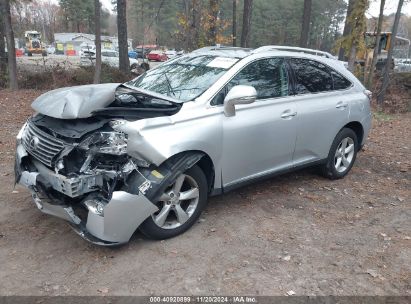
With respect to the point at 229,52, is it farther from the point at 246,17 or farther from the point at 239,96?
the point at 246,17

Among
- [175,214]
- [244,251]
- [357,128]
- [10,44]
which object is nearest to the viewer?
[244,251]

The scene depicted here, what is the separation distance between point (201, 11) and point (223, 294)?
1068 centimetres

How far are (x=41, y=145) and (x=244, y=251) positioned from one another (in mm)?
2111

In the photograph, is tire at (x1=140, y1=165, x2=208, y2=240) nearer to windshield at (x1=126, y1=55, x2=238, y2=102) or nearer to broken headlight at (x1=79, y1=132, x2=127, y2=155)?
broken headlight at (x1=79, y1=132, x2=127, y2=155)

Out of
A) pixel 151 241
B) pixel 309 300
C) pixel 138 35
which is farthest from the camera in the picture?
pixel 138 35

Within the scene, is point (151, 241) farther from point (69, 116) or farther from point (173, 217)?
point (69, 116)

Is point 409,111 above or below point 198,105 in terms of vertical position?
below

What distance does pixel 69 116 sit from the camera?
3.38m

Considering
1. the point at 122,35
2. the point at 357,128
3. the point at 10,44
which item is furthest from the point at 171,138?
the point at 122,35

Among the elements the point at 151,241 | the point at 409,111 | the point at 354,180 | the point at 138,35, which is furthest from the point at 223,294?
the point at 138,35

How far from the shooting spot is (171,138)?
3.49m

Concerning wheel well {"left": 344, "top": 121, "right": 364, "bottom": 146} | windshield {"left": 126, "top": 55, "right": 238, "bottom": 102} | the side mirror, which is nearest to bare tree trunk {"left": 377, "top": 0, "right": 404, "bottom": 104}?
wheel well {"left": 344, "top": 121, "right": 364, "bottom": 146}

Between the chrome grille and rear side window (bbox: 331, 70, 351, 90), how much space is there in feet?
12.2

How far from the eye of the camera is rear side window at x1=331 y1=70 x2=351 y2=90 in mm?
5352
